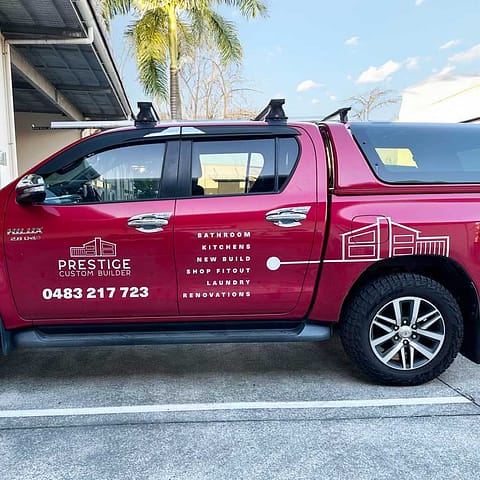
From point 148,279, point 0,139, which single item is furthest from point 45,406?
point 0,139

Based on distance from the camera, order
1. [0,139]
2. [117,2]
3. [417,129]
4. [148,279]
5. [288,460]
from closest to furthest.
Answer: [288,460]
[148,279]
[417,129]
[0,139]
[117,2]

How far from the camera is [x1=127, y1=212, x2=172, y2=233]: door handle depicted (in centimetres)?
318

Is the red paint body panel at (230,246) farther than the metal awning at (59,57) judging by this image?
No

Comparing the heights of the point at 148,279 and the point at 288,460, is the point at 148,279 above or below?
above

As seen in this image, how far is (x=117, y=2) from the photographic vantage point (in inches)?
538

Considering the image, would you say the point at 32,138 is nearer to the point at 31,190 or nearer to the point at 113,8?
the point at 113,8

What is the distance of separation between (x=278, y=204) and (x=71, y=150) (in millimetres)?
1544

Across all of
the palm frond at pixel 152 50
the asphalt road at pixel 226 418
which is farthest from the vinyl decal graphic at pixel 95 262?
the palm frond at pixel 152 50

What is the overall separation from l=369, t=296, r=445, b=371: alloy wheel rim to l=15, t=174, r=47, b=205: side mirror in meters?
2.51

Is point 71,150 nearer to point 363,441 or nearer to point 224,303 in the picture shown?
point 224,303

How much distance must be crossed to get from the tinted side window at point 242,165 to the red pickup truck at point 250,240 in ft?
0.03

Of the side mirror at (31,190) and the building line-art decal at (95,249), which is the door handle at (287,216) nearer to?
the building line-art decal at (95,249)

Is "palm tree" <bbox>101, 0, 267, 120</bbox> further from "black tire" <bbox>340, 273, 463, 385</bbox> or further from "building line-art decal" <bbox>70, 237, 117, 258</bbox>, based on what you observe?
"black tire" <bbox>340, 273, 463, 385</bbox>

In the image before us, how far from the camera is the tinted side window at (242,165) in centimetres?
330
